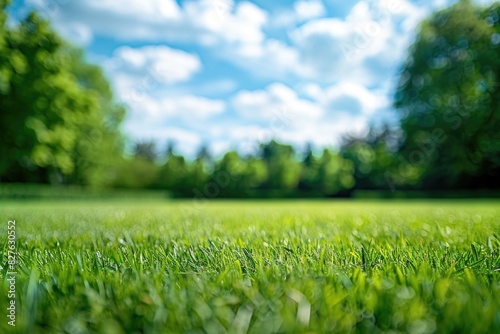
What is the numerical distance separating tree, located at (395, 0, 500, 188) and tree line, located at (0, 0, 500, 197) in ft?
0.22

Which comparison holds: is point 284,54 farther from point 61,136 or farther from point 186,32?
point 61,136

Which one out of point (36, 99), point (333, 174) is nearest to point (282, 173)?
point (333, 174)

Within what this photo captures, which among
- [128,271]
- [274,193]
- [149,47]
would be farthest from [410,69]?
[128,271]

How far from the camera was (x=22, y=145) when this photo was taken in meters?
16.3

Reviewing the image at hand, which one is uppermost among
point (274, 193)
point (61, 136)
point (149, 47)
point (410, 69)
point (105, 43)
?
point (410, 69)

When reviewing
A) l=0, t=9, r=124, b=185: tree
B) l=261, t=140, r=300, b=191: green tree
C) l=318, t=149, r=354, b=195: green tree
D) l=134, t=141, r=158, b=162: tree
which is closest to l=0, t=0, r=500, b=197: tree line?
l=0, t=9, r=124, b=185: tree

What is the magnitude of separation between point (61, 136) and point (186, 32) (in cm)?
1536

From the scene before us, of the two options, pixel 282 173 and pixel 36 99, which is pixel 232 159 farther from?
pixel 36 99

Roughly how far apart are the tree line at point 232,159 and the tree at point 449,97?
7 cm

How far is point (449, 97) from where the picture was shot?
2217 cm

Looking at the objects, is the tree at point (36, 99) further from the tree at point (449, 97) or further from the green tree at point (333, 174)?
the green tree at point (333, 174)

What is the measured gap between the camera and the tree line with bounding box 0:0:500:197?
16266mm

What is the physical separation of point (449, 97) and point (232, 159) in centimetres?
2668

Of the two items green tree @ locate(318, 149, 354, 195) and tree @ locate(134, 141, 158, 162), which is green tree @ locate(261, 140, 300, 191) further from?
tree @ locate(134, 141, 158, 162)
